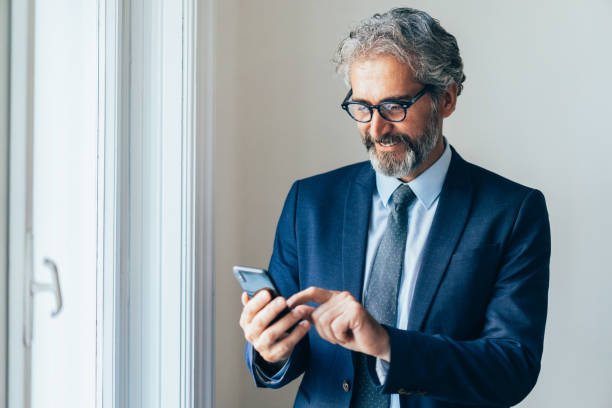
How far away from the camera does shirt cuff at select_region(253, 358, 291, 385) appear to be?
3.66 ft

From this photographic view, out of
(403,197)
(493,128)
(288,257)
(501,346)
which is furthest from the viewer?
(493,128)

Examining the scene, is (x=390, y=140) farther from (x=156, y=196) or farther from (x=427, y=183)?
(x=156, y=196)

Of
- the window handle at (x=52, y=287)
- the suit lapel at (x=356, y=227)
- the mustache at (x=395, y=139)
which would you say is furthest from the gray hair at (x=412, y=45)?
the window handle at (x=52, y=287)

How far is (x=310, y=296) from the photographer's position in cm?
95

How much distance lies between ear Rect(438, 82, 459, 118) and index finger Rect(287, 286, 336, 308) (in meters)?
0.52

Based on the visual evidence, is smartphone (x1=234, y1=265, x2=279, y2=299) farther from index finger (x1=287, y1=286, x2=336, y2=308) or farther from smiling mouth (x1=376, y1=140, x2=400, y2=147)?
smiling mouth (x1=376, y1=140, x2=400, y2=147)

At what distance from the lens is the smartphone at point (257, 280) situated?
Answer: 3.02 ft

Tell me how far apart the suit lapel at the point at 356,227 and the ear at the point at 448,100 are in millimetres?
215

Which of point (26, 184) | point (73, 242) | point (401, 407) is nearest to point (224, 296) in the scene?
point (73, 242)

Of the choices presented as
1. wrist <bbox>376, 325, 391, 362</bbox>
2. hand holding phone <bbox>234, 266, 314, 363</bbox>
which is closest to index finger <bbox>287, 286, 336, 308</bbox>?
hand holding phone <bbox>234, 266, 314, 363</bbox>

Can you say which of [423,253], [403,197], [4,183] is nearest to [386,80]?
[403,197]

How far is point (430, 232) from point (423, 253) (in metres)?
0.05

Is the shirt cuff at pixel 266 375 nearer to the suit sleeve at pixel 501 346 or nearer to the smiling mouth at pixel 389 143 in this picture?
the suit sleeve at pixel 501 346

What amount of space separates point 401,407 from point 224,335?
748 millimetres
